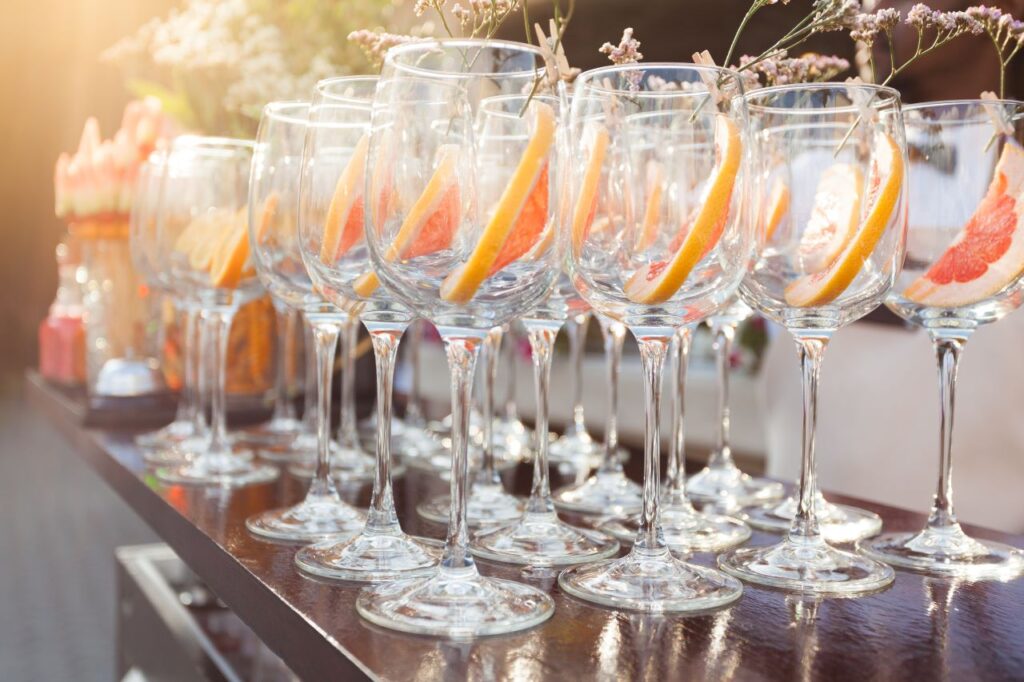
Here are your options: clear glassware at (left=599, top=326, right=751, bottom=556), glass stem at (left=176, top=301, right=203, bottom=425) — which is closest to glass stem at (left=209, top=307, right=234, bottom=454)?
glass stem at (left=176, top=301, right=203, bottom=425)

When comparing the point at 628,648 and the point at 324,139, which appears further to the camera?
the point at 324,139

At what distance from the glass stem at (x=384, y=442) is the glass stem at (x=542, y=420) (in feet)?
0.41

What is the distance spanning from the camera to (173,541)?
3.23 ft

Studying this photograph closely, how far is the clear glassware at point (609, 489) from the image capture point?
100cm

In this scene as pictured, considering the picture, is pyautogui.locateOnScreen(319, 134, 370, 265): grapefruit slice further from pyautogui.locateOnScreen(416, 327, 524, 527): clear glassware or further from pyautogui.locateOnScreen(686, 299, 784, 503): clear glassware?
pyautogui.locateOnScreen(686, 299, 784, 503): clear glassware

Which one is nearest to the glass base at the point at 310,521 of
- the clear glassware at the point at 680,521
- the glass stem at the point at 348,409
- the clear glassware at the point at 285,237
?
the clear glassware at the point at 285,237

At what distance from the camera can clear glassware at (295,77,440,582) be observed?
0.76 metres

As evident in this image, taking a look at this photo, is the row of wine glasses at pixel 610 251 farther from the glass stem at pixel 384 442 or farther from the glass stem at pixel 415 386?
the glass stem at pixel 415 386

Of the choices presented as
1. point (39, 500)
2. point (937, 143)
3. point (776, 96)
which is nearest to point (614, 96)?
point (776, 96)

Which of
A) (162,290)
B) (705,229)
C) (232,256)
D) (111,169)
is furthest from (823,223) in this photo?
(111,169)

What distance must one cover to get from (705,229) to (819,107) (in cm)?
17

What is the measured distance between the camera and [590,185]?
0.66 meters

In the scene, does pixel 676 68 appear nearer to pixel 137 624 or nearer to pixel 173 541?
pixel 173 541

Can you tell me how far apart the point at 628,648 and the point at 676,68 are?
1.12 feet
